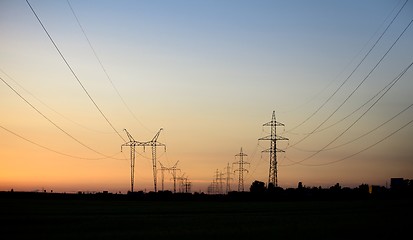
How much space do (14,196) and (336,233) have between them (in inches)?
3536

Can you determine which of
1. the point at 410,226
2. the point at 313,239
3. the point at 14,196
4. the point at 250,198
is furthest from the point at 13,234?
the point at 250,198

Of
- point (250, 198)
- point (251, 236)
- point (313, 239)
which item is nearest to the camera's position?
point (313, 239)

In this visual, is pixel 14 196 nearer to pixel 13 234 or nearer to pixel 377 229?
pixel 13 234

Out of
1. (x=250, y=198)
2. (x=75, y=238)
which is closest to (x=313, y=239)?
(x=75, y=238)

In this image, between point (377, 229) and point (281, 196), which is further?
point (281, 196)

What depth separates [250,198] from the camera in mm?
139875

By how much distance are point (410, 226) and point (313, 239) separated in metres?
10.4

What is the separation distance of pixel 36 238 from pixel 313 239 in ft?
49.6

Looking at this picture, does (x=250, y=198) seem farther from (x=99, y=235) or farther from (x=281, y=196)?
(x=99, y=235)

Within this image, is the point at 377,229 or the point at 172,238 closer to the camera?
the point at 172,238

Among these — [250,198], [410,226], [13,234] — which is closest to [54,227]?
[13,234]

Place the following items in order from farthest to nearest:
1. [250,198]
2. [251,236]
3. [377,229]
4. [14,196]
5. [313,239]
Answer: [250,198] < [14,196] < [377,229] < [251,236] < [313,239]

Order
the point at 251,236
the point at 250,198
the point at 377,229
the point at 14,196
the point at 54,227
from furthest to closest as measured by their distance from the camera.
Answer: the point at 250,198, the point at 14,196, the point at 54,227, the point at 377,229, the point at 251,236

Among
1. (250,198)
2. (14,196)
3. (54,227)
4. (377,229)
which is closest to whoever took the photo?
(377,229)
